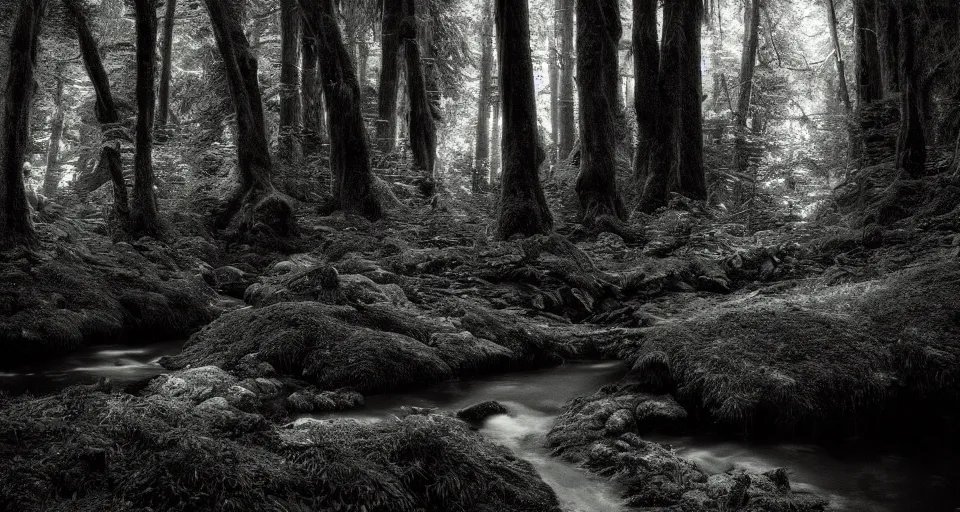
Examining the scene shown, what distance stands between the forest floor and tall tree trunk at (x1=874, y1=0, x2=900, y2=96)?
11.1 feet

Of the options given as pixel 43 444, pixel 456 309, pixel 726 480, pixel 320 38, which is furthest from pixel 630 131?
pixel 43 444

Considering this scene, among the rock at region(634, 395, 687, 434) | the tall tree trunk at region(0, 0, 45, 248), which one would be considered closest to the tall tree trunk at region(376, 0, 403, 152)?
the tall tree trunk at region(0, 0, 45, 248)

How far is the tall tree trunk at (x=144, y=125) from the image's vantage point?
1247cm

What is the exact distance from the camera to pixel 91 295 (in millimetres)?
8859

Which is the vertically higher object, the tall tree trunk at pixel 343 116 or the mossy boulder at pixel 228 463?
the tall tree trunk at pixel 343 116

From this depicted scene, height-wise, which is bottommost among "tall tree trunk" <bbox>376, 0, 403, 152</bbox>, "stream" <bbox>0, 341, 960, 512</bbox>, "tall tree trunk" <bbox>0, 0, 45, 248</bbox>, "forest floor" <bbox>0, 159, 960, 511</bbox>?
"stream" <bbox>0, 341, 960, 512</bbox>

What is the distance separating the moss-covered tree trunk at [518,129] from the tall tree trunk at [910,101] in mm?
5992

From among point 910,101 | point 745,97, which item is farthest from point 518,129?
point 745,97

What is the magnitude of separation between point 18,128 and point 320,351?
21.1ft

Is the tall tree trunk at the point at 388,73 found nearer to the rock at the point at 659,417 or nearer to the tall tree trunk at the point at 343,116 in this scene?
the tall tree trunk at the point at 343,116

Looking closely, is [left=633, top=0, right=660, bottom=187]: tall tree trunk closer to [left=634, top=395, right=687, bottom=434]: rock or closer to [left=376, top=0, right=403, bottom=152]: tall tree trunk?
[left=376, top=0, right=403, bottom=152]: tall tree trunk

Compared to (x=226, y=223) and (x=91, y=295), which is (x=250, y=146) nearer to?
(x=226, y=223)


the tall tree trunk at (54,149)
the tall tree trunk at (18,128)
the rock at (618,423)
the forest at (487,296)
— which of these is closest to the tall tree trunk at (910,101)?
the forest at (487,296)

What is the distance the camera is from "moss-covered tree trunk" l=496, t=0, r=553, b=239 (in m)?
12.2
